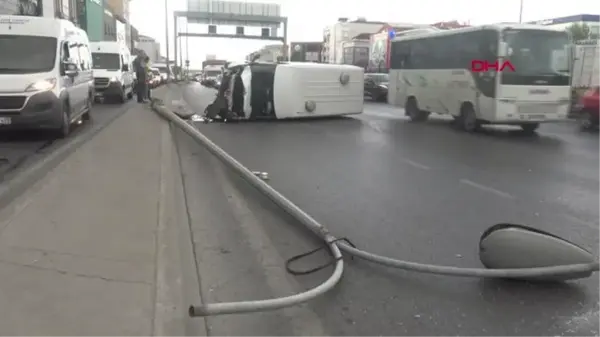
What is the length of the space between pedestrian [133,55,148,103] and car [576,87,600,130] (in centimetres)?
1598

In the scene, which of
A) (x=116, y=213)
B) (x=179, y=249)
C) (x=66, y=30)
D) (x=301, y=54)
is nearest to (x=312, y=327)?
(x=179, y=249)

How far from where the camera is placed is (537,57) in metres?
15.5

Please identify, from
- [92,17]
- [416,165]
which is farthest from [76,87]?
[92,17]

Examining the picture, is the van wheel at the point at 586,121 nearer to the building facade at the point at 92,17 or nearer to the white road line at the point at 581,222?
the white road line at the point at 581,222

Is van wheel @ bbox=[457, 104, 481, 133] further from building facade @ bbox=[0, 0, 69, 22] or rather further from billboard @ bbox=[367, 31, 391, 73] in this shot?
billboard @ bbox=[367, 31, 391, 73]

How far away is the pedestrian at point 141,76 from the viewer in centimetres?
2381

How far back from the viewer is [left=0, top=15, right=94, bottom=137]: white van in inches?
457

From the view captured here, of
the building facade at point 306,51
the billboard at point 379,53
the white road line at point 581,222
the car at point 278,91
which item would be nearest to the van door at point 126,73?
the car at point 278,91

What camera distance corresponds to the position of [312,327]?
13.2 feet

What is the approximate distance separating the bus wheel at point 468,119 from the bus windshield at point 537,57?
158 cm

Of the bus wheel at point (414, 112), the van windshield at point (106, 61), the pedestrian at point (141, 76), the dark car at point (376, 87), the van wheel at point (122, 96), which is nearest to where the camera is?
the bus wheel at point (414, 112)

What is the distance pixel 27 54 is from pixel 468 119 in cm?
1138

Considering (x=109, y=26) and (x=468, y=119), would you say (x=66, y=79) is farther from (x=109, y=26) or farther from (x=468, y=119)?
(x=109, y=26)

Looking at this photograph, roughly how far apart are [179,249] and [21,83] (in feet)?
26.4
